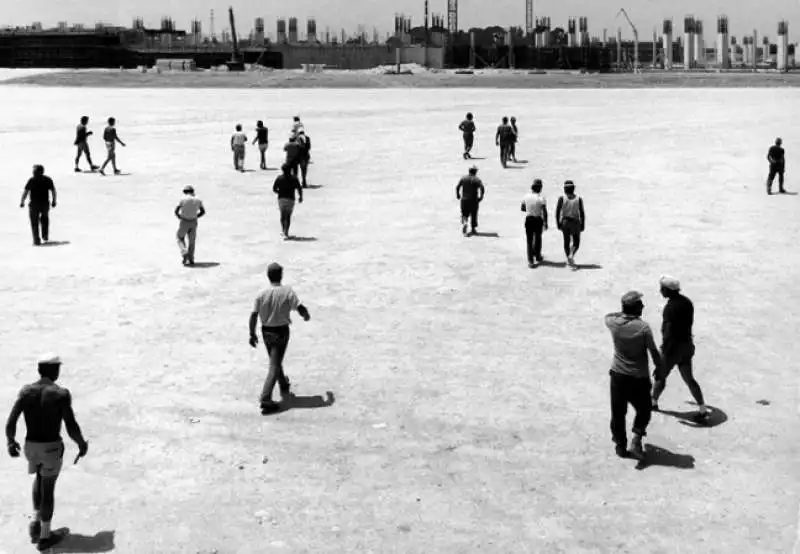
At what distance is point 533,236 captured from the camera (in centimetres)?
1684

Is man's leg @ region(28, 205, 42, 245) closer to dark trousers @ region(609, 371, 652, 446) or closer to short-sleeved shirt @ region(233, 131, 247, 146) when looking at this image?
short-sleeved shirt @ region(233, 131, 247, 146)

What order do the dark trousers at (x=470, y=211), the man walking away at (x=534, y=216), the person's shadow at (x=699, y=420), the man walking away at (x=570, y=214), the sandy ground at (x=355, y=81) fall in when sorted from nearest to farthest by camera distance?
the person's shadow at (x=699, y=420) < the man walking away at (x=570, y=214) < the man walking away at (x=534, y=216) < the dark trousers at (x=470, y=211) < the sandy ground at (x=355, y=81)

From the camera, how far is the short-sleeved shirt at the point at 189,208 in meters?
16.4

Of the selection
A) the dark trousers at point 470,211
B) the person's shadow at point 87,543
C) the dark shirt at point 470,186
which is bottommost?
the person's shadow at point 87,543

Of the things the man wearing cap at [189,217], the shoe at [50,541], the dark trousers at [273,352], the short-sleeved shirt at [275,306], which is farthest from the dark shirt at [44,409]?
the man wearing cap at [189,217]

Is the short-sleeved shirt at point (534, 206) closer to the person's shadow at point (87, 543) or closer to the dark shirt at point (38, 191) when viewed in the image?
the dark shirt at point (38, 191)

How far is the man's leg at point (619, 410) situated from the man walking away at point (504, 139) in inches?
819

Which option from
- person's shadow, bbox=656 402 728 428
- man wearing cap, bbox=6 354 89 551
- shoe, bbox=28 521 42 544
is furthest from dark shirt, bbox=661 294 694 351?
shoe, bbox=28 521 42 544

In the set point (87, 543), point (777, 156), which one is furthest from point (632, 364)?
point (777, 156)

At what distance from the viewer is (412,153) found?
3316 centimetres

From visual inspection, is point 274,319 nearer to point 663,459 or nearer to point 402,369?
point 402,369

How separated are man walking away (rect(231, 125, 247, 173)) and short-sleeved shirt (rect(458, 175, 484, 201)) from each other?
10.7m

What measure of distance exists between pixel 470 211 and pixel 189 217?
5742mm

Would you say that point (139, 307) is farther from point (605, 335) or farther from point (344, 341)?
point (605, 335)
